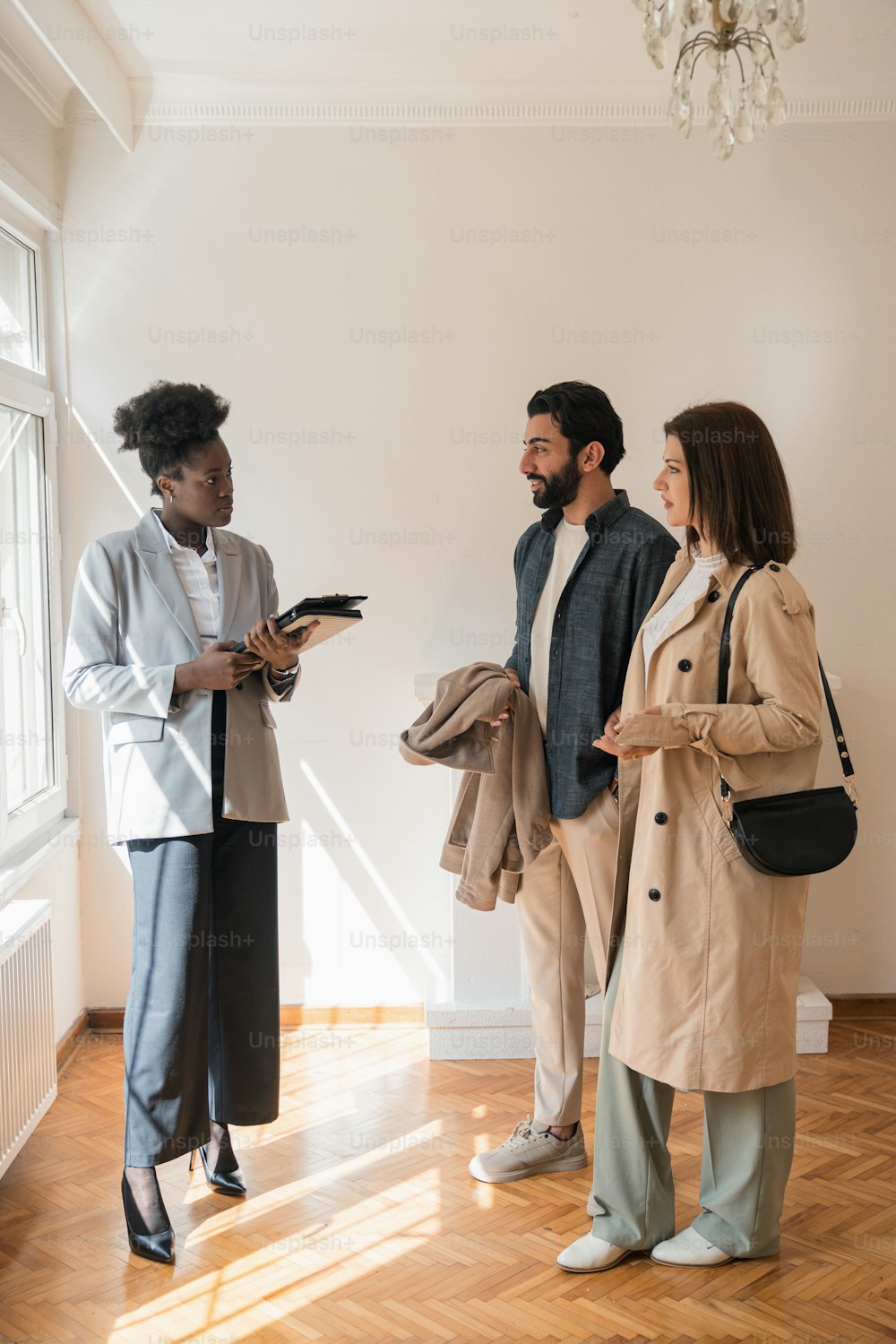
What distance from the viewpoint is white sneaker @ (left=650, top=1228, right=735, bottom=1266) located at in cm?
251

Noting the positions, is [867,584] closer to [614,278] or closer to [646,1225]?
[614,278]

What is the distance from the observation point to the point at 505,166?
3943 mm

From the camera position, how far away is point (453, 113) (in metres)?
3.91

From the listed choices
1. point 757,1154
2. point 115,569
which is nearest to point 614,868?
point 757,1154

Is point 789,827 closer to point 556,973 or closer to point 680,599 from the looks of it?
point 680,599

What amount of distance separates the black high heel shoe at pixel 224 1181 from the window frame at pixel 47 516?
116 centimetres

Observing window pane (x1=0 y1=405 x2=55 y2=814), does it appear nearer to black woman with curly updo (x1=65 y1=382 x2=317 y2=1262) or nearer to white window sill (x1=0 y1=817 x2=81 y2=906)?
white window sill (x1=0 y1=817 x2=81 y2=906)

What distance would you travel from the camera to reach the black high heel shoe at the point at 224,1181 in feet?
9.49

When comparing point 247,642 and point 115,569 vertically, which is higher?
point 115,569

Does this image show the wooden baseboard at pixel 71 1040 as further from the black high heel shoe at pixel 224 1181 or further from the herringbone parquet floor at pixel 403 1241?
the black high heel shoe at pixel 224 1181

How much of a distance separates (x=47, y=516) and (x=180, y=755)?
A: 5.29ft

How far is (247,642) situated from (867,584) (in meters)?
2.43

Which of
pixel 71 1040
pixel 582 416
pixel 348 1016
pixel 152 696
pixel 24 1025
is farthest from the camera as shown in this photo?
pixel 348 1016

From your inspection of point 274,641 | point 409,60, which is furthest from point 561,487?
point 409,60
